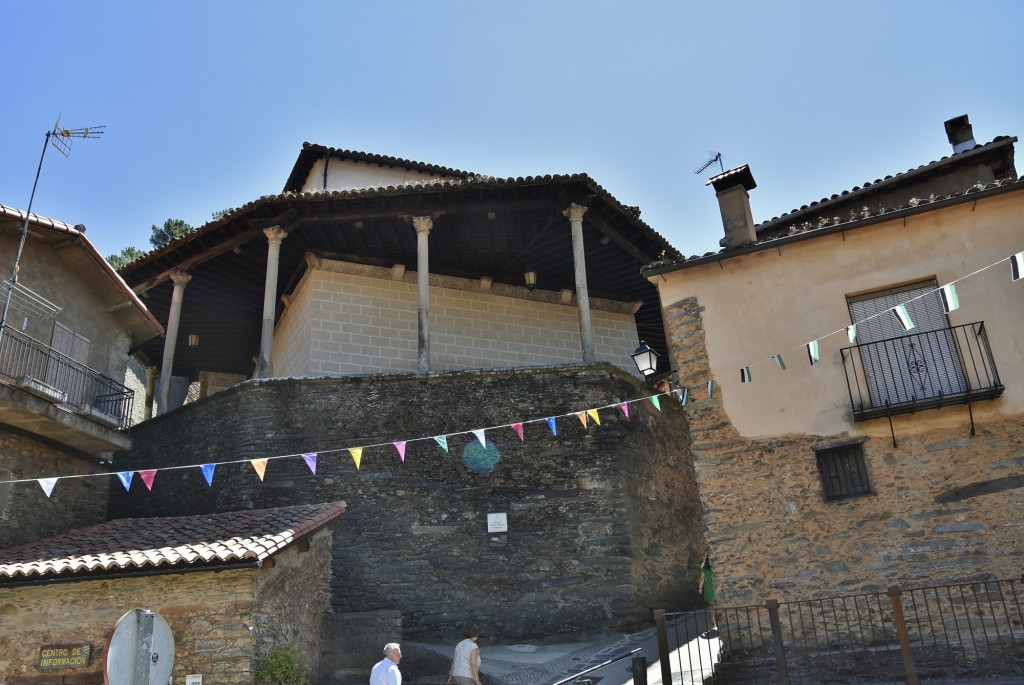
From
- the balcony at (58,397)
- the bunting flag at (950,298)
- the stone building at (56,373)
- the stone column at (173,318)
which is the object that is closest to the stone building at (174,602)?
the stone building at (56,373)

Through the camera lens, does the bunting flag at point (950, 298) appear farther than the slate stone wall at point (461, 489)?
No

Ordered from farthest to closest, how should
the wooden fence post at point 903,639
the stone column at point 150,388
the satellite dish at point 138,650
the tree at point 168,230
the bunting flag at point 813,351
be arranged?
the tree at point 168,230, the stone column at point 150,388, the bunting flag at point 813,351, the wooden fence post at point 903,639, the satellite dish at point 138,650

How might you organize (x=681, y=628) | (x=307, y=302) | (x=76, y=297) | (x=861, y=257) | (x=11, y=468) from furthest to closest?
(x=307, y=302), (x=76, y=297), (x=681, y=628), (x=11, y=468), (x=861, y=257)

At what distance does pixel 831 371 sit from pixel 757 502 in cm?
189

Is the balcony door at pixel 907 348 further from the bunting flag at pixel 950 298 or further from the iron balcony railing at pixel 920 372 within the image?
the bunting flag at pixel 950 298

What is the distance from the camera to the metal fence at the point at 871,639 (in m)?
8.62

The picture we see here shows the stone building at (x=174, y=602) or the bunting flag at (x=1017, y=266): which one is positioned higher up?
the bunting flag at (x=1017, y=266)

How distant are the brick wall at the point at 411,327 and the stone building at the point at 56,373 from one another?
3.29 m

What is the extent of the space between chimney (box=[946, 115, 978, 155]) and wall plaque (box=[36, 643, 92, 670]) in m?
15.4

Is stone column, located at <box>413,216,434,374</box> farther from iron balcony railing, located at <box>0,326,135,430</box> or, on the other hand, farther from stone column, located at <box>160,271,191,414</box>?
iron balcony railing, located at <box>0,326,135,430</box>

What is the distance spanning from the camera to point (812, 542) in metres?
9.78

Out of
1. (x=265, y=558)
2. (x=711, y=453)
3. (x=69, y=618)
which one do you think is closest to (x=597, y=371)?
(x=711, y=453)

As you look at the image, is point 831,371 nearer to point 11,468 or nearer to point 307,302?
point 307,302

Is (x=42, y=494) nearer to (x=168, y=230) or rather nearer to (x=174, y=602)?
(x=174, y=602)
